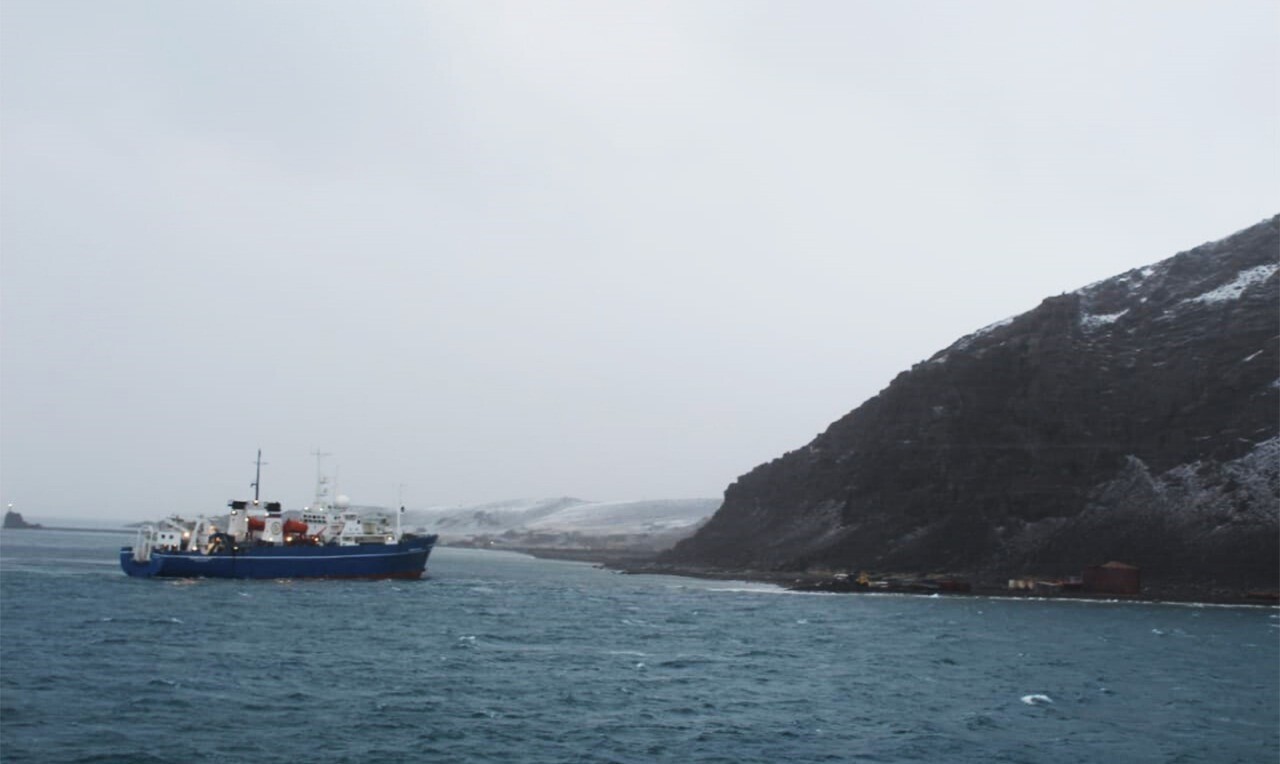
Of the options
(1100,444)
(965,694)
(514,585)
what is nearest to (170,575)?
(514,585)

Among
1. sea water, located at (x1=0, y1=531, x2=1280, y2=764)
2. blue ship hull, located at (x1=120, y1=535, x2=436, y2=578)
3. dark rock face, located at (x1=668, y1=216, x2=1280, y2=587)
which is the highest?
dark rock face, located at (x1=668, y1=216, x2=1280, y2=587)

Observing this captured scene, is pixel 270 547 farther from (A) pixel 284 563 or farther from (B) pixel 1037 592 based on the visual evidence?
(B) pixel 1037 592

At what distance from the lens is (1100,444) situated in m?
125

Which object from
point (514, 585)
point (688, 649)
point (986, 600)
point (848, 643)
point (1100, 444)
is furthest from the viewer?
point (1100, 444)

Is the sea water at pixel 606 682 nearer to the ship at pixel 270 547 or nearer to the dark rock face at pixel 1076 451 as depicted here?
the ship at pixel 270 547

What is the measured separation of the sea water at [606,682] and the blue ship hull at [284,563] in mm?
16004

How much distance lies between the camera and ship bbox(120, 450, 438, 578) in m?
100

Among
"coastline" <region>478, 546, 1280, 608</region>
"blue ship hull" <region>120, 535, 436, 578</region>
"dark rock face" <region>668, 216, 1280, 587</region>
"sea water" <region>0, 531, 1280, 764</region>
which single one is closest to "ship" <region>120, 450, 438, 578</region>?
"blue ship hull" <region>120, 535, 436, 578</region>

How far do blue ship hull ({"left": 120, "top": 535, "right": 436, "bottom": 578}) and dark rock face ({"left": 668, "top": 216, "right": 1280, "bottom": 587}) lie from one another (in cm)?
4927

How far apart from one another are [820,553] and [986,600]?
32999 millimetres

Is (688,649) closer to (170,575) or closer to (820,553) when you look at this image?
(170,575)

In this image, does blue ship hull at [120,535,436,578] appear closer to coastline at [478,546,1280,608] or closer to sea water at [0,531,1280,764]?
sea water at [0,531,1280,764]

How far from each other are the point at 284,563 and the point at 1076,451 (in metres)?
86.2

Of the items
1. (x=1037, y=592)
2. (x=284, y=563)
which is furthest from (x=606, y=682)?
(x=1037, y=592)
